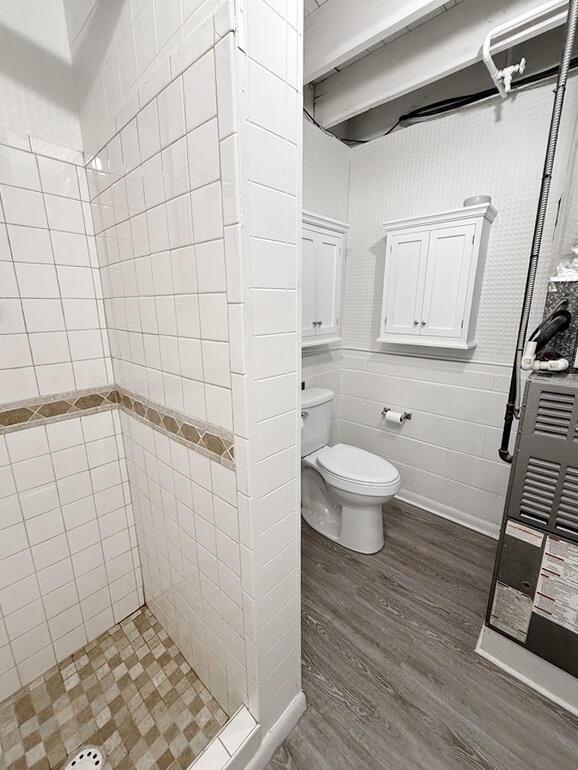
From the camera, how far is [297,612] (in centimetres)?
100

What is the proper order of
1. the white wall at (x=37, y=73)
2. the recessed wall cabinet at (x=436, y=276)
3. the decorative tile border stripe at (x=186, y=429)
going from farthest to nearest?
the recessed wall cabinet at (x=436, y=276), the white wall at (x=37, y=73), the decorative tile border stripe at (x=186, y=429)

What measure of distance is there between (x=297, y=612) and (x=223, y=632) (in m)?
0.23

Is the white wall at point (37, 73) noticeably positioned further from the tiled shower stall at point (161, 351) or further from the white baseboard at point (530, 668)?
the white baseboard at point (530, 668)

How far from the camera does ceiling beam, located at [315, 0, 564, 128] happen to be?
1.33m

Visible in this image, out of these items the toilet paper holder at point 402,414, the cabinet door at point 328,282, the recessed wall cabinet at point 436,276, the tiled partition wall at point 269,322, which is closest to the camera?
the tiled partition wall at point 269,322

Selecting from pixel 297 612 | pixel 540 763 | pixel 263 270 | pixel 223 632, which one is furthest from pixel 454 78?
pixel 540 763

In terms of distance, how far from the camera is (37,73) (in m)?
0.97

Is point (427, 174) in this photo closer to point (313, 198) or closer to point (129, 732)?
point (313, 198)

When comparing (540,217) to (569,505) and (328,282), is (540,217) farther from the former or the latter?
(569,505)

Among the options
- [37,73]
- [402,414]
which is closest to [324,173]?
[37,73]

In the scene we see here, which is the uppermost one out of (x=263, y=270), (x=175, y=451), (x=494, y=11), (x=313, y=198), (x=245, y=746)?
(x=494, y=11)

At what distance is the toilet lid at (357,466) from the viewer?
1.66 metres

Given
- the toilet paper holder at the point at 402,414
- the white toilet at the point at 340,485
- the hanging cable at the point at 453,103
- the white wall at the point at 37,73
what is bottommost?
the white toilet at the point at 340,485

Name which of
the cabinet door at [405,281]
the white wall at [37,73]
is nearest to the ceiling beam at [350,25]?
the cabinet door at [405,281]
